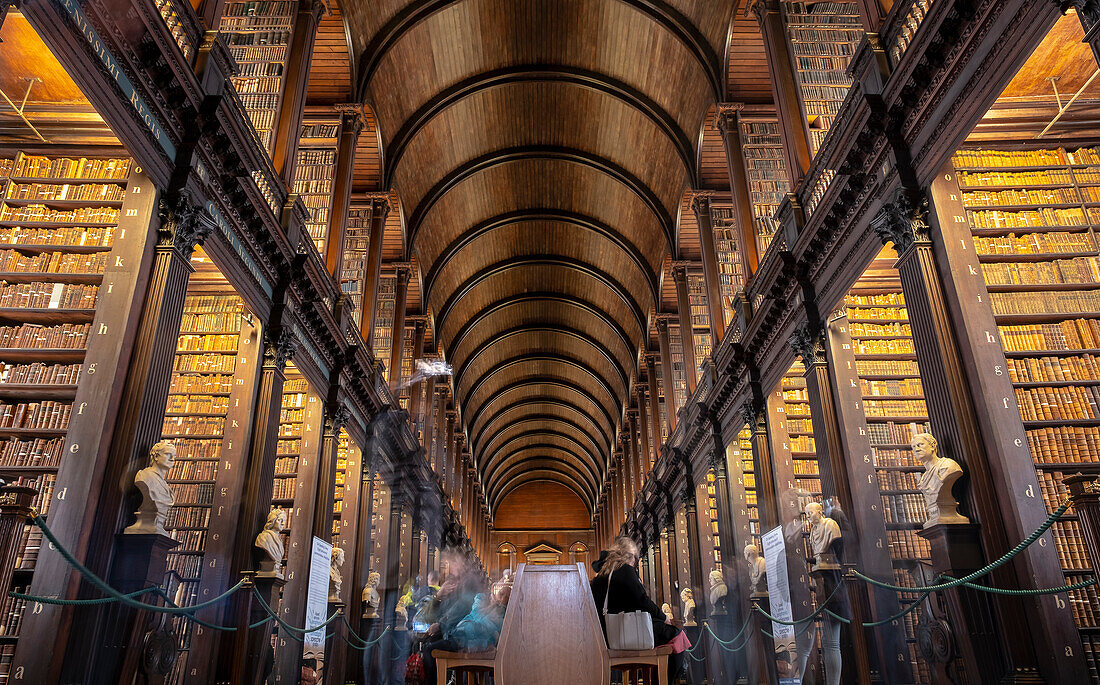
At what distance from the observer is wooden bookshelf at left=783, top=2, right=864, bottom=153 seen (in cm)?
927

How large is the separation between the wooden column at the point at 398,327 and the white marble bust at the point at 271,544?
23.3 feet

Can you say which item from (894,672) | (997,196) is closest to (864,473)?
(894,672)

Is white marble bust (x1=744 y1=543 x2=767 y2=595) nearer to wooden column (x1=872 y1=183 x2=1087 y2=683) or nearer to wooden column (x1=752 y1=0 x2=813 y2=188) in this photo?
wooden column (x1=872 y1=183 x2=1087 y2=683)

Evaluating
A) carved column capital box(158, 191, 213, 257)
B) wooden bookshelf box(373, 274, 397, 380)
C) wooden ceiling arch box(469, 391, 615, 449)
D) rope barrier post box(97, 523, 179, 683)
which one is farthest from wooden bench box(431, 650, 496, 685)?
wooden ceiling arch box(469, 391, 615, 449)

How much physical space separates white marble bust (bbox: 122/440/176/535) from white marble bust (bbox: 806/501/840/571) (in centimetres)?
606

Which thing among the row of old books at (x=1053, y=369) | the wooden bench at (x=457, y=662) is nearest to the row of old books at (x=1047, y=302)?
Answer: the row of old books at (x=1053, y=369)

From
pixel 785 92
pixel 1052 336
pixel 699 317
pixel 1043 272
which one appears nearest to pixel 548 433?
pixel 699 317

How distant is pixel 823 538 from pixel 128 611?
6295 mm

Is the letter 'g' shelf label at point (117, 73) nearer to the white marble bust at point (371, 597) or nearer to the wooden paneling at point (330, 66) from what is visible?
the wooden paneling at point (330, 66)

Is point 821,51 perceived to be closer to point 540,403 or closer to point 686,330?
point 686,330

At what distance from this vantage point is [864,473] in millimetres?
7594

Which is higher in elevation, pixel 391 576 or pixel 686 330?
pixel 686 330

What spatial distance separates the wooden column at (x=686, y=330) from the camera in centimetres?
1533

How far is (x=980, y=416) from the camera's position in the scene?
5.52m
